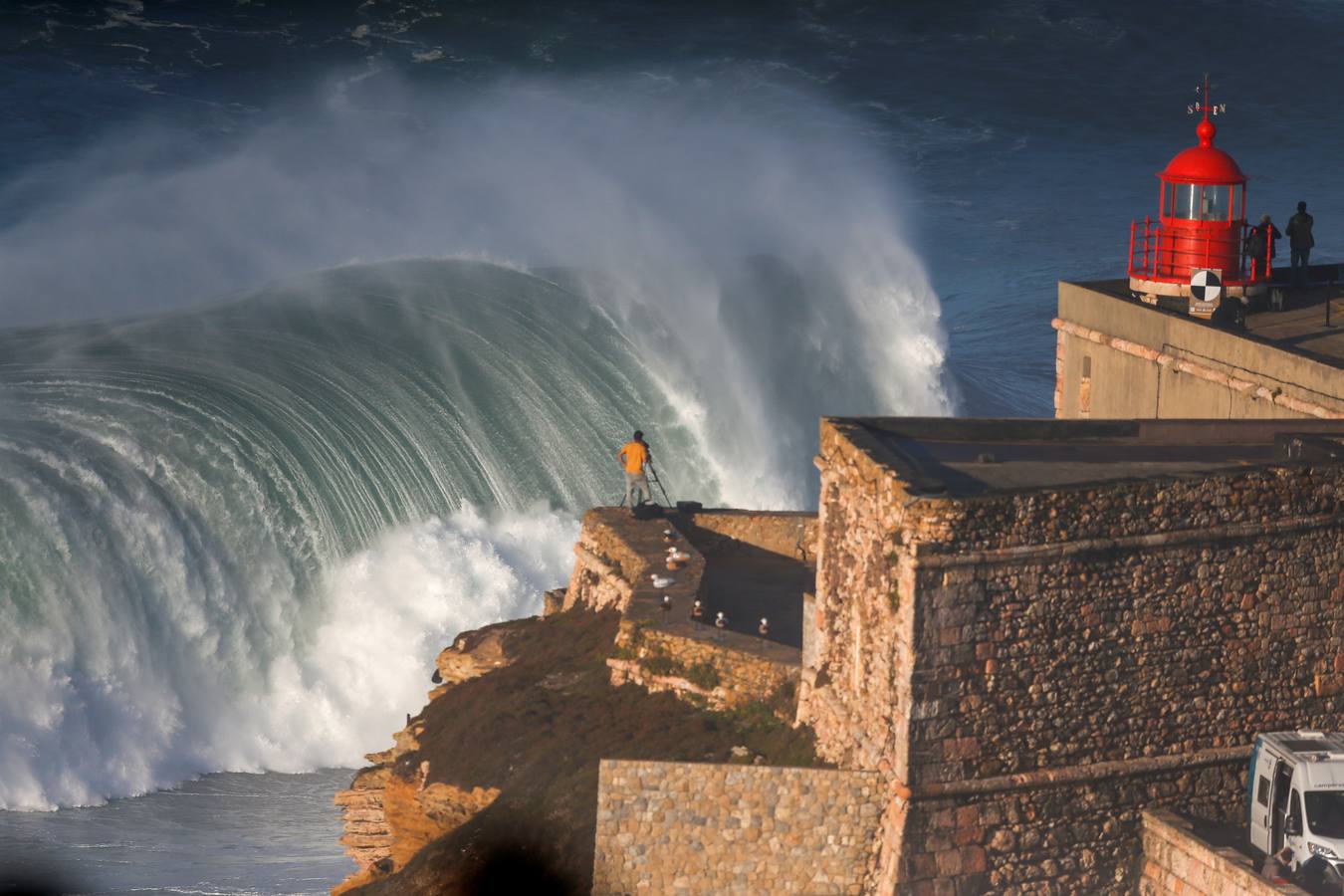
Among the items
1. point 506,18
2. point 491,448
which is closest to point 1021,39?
point 506,18

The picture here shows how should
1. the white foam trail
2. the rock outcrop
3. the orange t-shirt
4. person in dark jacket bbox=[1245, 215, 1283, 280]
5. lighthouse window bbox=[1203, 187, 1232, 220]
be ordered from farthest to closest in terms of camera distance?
the white foam trail
person in dark jacket bbox=[1245, 215, 1283, 280]
lighthouse window bbox=[1203, 187, 1232, 220]
the orange t-shirt
the rock outcrop

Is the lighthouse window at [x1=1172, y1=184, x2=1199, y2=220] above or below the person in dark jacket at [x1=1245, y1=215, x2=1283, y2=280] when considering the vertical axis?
above

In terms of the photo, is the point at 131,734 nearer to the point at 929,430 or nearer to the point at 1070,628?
the point at 929,430

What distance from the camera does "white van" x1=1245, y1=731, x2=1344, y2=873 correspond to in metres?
15.1

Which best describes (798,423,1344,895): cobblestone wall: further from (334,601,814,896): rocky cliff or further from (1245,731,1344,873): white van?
(334,601,814,896): rocky cliff

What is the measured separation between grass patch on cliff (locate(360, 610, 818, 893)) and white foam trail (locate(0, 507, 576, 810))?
582 cm

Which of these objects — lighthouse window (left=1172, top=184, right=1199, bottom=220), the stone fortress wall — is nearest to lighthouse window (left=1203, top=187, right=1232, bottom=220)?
lighthouse window (left=1172, top=184, right=1199, bottom=220)

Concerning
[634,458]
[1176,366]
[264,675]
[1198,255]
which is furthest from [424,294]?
[1176,366]

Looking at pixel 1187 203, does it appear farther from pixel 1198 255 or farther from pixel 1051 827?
pixel 1051 827

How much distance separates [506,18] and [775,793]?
223ft

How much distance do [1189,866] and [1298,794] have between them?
97cm

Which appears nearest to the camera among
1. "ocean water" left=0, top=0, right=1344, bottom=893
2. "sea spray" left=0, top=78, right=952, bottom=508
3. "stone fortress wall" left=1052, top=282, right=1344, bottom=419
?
"stone fortress wall" left=1052, top=282, right=1344, bottom=419

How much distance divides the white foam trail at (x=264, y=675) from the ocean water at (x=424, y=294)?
0.18 feet

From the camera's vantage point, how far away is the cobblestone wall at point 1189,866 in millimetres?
14961
